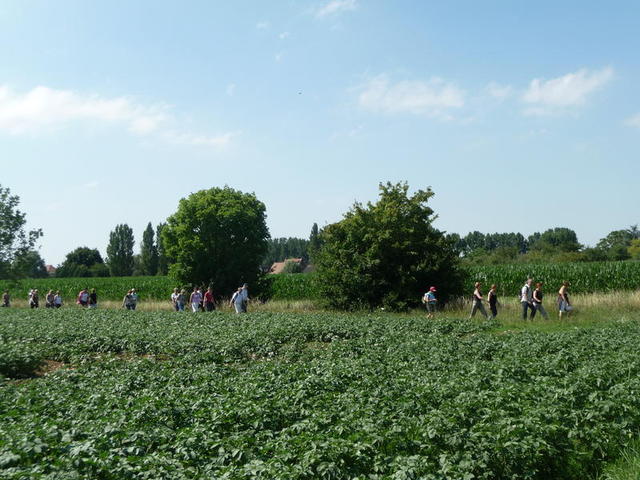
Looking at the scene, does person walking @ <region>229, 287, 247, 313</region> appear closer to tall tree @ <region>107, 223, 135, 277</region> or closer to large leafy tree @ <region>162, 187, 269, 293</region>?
large leafy tree @ <region>162, 187, 269, 293</region>

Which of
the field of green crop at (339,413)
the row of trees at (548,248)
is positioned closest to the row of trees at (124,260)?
the row of trees at (548,248)

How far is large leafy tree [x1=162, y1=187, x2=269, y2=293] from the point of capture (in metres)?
37.4

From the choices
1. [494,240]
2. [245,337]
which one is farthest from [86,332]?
[494,240]

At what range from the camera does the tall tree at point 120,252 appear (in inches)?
3765

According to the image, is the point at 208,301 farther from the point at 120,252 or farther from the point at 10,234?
the point at 120,252

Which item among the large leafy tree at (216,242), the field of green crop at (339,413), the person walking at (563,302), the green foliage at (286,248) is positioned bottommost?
the field of green crop at (339,413)

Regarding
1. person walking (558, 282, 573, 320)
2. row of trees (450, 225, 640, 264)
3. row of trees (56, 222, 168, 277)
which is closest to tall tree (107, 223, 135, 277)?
row of trees (56, 222, 168, 277)

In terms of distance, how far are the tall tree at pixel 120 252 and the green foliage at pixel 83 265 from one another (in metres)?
4.26

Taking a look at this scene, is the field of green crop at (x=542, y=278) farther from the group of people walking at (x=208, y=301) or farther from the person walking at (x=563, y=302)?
the person walking at (x=563, y=302)

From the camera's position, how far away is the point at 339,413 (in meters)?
7.34

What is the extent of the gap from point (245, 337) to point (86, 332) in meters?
6.08

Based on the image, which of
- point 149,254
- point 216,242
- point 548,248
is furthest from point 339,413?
point 149,254

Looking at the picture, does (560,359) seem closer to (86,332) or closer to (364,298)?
(86,332)

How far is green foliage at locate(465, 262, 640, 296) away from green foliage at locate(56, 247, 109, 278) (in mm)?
78805
